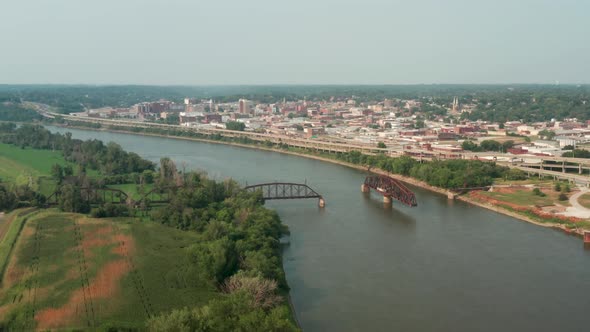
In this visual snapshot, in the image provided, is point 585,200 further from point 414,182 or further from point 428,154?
point 428,154

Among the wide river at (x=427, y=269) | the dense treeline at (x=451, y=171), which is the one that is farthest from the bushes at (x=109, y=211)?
the dense treeline at (x=451, y=171)

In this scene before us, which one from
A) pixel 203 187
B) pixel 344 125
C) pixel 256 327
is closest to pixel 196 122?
pixel 344 125

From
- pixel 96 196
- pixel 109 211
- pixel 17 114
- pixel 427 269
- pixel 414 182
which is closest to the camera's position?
pixel 427 269

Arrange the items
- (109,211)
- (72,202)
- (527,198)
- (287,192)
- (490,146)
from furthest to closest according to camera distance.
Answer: (490,146) → (287,192) → (527,198) → (72,202) → (109,211)

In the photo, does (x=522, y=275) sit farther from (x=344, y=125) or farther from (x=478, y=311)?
(x=344, y=125)

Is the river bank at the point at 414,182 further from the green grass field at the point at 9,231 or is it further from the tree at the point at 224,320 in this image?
the green grass field at the point at 9,231

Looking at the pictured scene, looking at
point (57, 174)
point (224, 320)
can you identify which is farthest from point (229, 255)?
point (57, 174)
